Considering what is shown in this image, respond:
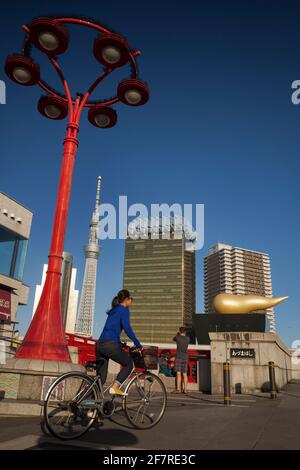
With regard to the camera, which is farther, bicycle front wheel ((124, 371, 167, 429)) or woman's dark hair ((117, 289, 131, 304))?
woman's dark hair ((117, 289, 131, 304))

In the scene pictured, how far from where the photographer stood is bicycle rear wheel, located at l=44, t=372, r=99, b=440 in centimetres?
402

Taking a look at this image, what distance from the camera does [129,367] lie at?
509cm

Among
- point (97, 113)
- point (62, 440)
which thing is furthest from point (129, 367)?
point (97, 113)

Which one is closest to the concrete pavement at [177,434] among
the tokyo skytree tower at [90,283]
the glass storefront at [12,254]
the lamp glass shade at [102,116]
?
the lamp glass shade at [102,116]

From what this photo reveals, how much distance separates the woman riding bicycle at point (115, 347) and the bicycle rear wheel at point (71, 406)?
0.37 meters

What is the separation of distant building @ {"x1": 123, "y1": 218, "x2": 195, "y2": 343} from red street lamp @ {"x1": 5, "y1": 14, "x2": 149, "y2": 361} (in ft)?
564

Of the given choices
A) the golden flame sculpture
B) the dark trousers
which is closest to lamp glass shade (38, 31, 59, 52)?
the dark trousers

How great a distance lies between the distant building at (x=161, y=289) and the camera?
7126 inches

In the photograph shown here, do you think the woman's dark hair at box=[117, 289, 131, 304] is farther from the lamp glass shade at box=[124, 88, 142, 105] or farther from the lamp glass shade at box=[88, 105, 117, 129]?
the lamp glass shade at box=[88, 105, 117, 129]

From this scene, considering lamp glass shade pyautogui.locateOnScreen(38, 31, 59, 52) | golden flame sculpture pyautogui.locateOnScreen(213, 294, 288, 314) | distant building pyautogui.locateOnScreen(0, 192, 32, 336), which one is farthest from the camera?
distant building pyautogui.locateOnScreen(0, 192, 32, 336)
